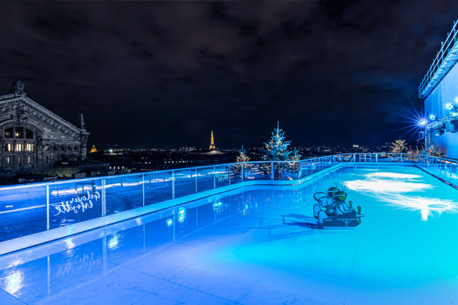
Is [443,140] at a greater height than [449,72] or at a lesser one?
lesser

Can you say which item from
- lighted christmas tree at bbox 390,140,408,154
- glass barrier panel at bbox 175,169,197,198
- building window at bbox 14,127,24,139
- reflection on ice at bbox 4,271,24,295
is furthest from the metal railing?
building window at bbox 14,127,24,139

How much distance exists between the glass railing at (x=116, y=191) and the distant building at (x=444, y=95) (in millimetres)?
5706

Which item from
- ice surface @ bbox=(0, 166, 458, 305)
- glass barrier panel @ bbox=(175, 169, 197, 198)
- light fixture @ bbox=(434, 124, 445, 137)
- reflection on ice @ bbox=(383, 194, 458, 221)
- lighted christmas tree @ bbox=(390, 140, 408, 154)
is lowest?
ice surface @ bbox=(0, 166, 458, 305)

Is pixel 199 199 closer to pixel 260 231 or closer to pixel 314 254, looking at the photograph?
pixel 260 231

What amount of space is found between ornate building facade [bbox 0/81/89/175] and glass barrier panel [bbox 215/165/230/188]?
29.9m

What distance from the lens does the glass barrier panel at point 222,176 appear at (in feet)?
33.8

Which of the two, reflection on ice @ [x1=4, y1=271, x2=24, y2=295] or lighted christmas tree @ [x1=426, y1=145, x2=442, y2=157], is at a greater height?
lighted christmas tree @ [x1=426, y1=145, x2=442, y2=157]

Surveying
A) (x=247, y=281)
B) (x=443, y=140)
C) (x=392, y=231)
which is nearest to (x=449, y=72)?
(x=443, y=140)

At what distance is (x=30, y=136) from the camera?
104 feet

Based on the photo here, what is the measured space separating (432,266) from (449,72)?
27103mm

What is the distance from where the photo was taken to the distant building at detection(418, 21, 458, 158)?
59.7 feet

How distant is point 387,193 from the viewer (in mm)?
9297

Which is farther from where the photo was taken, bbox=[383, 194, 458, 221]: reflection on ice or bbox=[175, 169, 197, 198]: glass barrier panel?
bbox=[175, 169, 197, 198]: glass barrier panel

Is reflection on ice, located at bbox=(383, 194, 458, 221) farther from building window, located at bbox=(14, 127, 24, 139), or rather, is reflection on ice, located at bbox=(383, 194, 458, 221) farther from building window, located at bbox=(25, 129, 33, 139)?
building window, located at bbox=(25, 129, 33, 139)
